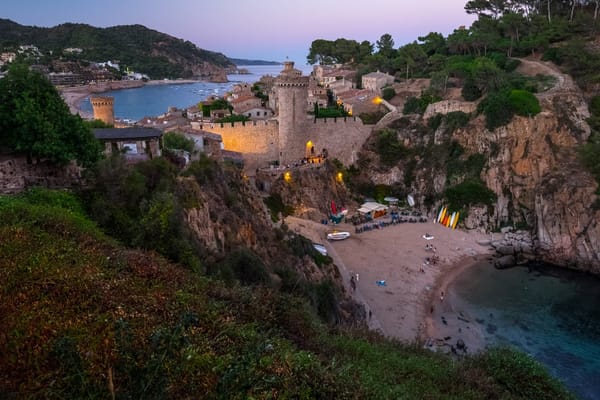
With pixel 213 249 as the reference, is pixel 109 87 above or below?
above

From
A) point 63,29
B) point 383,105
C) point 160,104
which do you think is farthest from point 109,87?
point 383,105

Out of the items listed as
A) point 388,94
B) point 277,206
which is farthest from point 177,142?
point 388,94

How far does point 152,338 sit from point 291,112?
25.7 metres

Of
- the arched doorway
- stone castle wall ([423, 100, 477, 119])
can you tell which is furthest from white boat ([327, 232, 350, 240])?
stone castle wall ([423, 100, 477, 119])

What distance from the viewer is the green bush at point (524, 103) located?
31156 millimetres

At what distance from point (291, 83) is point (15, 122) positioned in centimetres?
A: 1878

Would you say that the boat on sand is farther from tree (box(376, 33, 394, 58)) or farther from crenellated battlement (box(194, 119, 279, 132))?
tree (box(376, 33, 394, 58))

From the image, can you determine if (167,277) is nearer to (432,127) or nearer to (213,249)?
(213,249)

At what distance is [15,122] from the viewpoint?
38.7 ft

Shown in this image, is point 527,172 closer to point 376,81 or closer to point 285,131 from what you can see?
point 285,131

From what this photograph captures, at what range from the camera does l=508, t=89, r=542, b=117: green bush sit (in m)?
31.2

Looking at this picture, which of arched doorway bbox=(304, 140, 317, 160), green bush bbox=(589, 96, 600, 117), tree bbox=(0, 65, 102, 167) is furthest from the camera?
green bush bbox=(589, 96, 600, 117)

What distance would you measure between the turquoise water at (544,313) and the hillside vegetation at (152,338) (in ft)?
31.8

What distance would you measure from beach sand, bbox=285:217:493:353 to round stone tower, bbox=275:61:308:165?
533 cm
